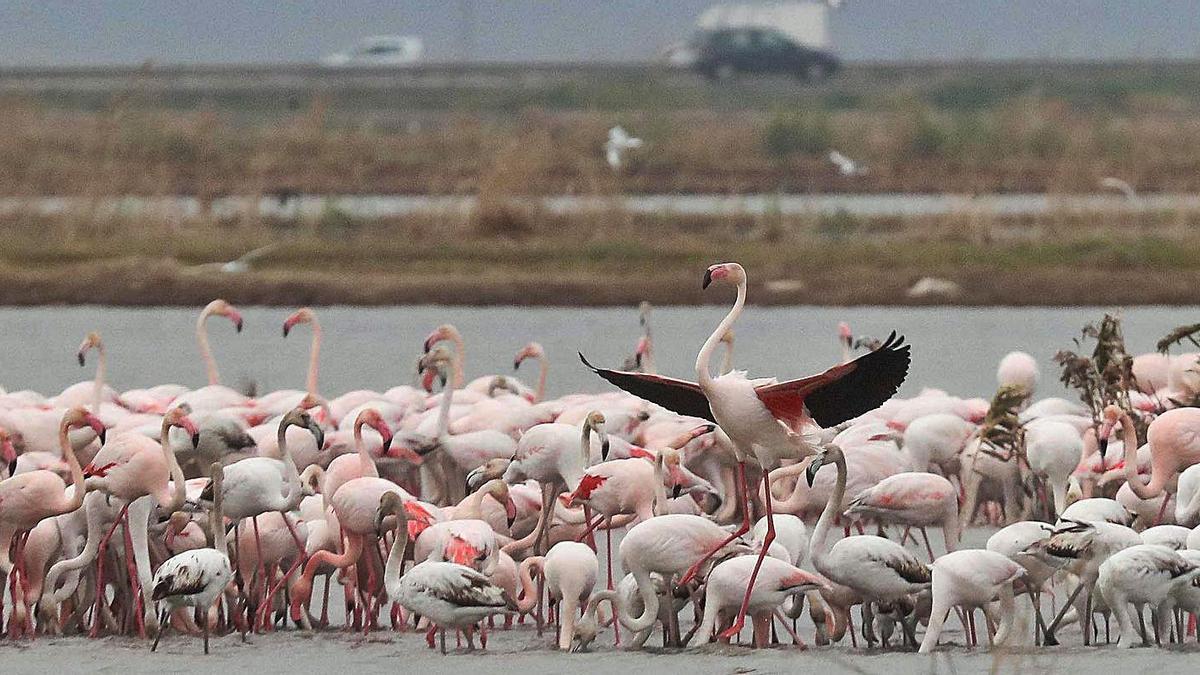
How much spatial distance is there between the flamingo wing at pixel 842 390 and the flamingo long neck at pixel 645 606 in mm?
810

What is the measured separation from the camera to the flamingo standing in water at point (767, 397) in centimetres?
755

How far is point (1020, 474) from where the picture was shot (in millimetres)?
9844

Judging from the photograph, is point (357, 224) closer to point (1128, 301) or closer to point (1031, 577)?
point (1128, 301)

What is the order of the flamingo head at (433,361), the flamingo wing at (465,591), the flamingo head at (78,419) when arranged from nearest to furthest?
the flamingo wing at (465,591)
the flamingo head at (78,419)
the flamingo head at (433,361)

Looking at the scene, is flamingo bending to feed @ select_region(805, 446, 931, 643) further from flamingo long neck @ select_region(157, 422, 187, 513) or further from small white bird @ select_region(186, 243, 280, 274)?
small white bird @ select_region(186, 243, 280, 274)

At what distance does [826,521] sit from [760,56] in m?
58.2

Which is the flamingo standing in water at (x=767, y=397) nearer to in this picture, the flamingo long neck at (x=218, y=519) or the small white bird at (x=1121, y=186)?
the flamingo long neck at (x=218, y=519)

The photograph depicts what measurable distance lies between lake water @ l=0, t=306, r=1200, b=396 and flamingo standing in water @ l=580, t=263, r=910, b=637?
7.61m

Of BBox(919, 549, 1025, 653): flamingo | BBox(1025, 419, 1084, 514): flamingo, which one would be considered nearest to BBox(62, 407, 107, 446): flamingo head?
BBox(919, 549, 1025, 653): flamingo

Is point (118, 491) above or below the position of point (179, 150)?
below

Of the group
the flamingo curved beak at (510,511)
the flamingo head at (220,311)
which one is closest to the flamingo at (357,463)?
the flamingo curved beak at (510,511)

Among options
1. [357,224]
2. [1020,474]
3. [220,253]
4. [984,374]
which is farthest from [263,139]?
[1020,474]

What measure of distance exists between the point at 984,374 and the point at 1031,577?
375 inches

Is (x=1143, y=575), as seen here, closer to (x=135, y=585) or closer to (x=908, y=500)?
(x=908, y=500)
